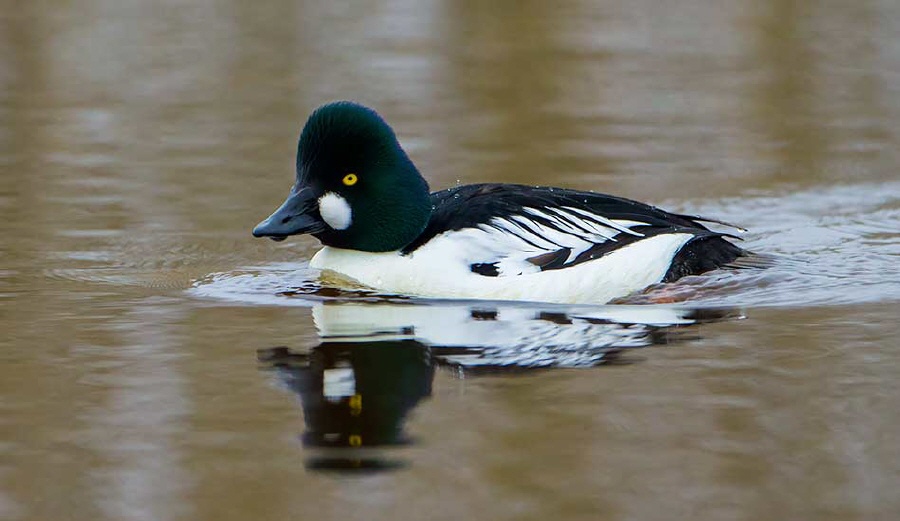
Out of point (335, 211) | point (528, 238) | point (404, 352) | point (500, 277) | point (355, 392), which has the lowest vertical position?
point (355, 392)

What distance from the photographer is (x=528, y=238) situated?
25.5 ft

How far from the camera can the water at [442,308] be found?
16.3 feet

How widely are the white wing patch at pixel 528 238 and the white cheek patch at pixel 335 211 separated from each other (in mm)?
511

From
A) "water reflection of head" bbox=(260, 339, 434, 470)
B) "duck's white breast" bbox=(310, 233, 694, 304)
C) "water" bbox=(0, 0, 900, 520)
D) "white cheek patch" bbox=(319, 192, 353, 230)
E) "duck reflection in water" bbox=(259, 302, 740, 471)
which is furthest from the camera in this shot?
"white cheek patch" bbox=(319, 192, 353, 230)

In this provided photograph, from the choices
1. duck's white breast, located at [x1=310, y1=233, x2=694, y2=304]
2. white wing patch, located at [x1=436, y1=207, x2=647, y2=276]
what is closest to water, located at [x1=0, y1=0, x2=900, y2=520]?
duck's white breast, located at [x1=310, y1=233, x2=694, y2=304]

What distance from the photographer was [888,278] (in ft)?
26.8

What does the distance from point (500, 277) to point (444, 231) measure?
420 mm

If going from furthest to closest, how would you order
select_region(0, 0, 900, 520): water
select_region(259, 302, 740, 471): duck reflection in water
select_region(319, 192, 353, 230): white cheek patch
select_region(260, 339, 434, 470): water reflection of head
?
select_region(319, 192, 353, 230): white cheek patch < select_region(259, 302, 740, 471): duck reflection in water < select_region(260, 339, 434, 470): water reflection of head < select_region(0, 0, 900, 520): water

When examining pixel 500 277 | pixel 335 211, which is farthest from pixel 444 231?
pixel 335 211

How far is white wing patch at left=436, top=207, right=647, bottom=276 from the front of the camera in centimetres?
768

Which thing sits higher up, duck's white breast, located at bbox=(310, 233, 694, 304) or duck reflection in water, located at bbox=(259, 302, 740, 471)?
duck's white breast, located at bbox=(310, 233, 694, 304)

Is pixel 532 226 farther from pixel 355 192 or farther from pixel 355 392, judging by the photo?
pixel 355 392

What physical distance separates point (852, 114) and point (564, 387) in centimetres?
787

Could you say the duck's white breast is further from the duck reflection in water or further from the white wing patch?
the duck reflection in water
